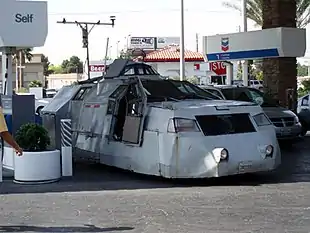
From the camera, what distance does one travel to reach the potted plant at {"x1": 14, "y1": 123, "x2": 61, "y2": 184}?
11.2m

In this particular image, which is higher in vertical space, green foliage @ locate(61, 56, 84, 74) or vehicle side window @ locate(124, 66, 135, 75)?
green foliage @ locate(61, 56, 84, 74)

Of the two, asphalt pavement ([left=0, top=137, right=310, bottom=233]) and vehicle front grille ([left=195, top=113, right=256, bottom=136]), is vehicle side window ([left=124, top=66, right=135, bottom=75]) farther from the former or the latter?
vehicle front grille ([left=195, top=113, right=256, bottom=136])

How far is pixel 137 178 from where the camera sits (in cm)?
1184

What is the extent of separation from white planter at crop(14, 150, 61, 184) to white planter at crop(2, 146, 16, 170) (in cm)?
100

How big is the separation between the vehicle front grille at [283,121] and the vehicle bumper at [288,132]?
0.30ft

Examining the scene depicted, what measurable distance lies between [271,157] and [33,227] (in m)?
4.75

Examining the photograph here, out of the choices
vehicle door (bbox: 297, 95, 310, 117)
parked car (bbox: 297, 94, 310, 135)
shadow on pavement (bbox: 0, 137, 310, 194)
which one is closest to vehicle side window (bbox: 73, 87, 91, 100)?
shadow on pavement (bbox: 0, 137, 310, 194)

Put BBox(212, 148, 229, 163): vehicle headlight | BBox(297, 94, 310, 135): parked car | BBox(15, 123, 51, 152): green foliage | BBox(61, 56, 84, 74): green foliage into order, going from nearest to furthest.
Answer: BBox(212, 148, 229, 163): vehicle headlight < BBox(15, 123, 51, 152): green foliage < BBox(297, 94, 310, 135): parked car < BBox(61, 56, 84, 74): green foliage

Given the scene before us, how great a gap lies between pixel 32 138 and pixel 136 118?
186 cm

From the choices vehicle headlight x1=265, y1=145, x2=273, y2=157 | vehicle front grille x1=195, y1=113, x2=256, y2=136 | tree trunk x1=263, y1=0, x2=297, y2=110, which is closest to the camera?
vehicle front grille x1=195, y1=113, x2=256, y2=136

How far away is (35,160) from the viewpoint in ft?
36.9

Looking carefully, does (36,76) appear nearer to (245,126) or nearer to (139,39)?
(139,39)

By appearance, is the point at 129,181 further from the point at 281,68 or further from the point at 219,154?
the point at 281,68

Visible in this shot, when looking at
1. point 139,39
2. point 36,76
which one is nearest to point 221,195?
point 139,39
